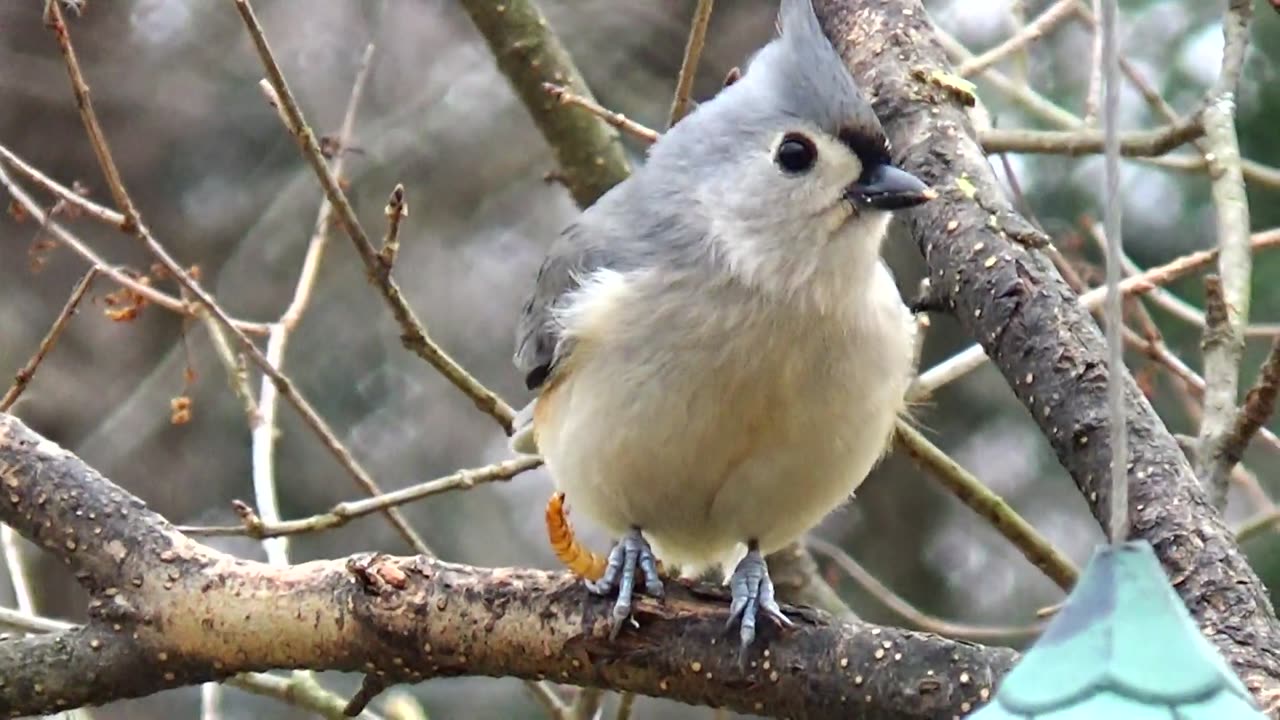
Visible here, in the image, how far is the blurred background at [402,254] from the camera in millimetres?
3906

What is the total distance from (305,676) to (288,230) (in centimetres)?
202

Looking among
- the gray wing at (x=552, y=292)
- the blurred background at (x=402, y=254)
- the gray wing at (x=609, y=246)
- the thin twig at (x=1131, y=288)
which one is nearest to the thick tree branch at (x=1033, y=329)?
the thin twig at (x=1131, y=288)

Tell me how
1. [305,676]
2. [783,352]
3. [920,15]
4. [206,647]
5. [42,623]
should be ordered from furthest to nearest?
[920,15] < [305,676] < [42,623] < [783,352] < [206,647]

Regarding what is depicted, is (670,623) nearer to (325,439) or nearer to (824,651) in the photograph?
(824,651)

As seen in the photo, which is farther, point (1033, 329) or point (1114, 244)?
point (1033, 329)

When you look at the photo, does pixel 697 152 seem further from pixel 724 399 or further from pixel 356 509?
pixel 356 509

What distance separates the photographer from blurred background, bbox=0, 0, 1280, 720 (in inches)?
154

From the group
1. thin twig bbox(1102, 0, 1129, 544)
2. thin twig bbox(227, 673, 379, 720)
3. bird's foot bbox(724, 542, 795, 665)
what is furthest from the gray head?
thin twig bbox(227, 673, 379, 720)

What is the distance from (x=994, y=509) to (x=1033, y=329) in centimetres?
36

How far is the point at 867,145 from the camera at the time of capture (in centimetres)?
190

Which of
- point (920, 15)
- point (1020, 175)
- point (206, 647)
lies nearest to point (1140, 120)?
point (1020, 175)

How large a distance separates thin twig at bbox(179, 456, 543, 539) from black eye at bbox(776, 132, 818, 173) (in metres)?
0.62

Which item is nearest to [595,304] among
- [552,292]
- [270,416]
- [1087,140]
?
[552,292]

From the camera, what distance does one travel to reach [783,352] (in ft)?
6.09
